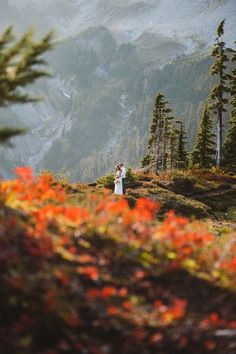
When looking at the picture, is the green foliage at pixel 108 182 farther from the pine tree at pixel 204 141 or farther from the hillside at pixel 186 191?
the pine tree at pixel 204 141

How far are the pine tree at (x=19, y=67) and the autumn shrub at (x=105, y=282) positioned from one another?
4.46 ft

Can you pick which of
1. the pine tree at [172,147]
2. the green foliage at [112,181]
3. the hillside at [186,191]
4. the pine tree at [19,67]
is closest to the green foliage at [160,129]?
the pine tree at [172,147]

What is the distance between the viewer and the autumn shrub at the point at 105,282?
21.2 ft

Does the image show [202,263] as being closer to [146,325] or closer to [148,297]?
[148,297]

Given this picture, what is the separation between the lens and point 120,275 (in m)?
7.47

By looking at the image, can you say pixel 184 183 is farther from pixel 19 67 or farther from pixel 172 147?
pixel 172 147

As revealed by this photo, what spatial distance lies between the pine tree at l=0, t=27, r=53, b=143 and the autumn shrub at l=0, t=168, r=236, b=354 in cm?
136

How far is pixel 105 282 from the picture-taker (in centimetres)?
727

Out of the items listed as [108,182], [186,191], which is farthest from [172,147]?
[108,182]

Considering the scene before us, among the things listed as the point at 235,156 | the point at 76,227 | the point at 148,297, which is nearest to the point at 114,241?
the point at 76,227

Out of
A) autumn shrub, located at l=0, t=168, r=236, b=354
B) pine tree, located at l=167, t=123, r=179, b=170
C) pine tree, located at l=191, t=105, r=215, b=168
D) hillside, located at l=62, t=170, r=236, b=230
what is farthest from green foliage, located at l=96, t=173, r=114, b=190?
pine tree, located at l=167, t=123, r=179, b=170

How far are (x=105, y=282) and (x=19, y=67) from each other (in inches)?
161

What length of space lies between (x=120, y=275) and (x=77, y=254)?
75 cm

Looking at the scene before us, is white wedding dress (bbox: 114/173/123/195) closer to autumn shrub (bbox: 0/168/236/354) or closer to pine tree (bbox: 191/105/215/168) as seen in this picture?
autumn shrub (bbox: 0/168/236/354)
